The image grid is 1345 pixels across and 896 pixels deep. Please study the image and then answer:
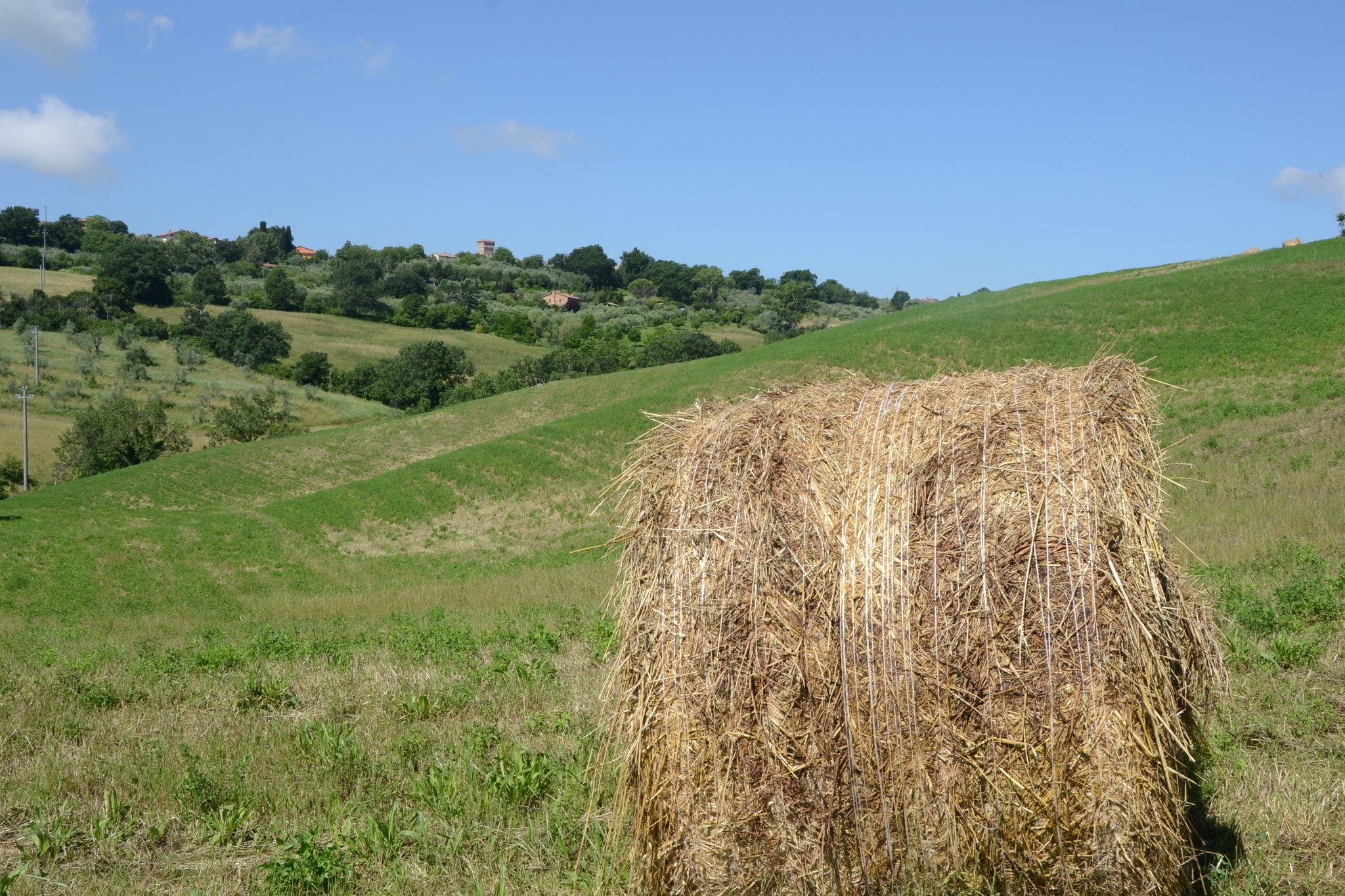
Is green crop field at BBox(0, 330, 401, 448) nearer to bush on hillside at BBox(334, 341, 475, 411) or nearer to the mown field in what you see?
the mown field

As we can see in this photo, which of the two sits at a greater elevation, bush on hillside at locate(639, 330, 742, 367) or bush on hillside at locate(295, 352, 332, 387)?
bush on hillside at locate(639, 330, 742, 367)

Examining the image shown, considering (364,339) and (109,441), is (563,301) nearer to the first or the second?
(364,339)

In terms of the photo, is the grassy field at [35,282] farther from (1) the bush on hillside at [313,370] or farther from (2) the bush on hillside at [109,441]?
(2) the bush on hillside at [109,441]

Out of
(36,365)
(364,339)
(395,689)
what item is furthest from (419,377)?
(395,689)

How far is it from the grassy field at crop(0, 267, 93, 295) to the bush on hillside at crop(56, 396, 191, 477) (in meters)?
60.7

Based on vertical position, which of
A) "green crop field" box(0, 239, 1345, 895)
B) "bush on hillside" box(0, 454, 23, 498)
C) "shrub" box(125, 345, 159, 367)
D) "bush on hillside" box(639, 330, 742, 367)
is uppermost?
"bush on hillside" box(639, 330, 742, 367)

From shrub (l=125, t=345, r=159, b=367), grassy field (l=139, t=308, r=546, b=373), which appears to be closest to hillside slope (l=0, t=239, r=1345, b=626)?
shrub (l=125, t=345, r=159, b=367)

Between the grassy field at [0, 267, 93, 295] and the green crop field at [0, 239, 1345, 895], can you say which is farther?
the grassy field at [0, 267, 93, 295]

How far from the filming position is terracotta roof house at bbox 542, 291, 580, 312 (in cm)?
14525

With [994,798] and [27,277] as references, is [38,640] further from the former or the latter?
[27,277]

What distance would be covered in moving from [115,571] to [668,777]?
2685 cm

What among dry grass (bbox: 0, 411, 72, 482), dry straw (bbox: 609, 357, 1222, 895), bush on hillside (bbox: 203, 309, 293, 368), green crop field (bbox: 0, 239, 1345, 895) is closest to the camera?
dry straw (bbox: 609, 357, 1222, 895)

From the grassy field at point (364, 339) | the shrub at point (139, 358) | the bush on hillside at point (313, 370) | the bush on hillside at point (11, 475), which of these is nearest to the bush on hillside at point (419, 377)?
the bush on hillside at point (313, 370)

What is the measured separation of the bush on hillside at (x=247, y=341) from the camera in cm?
9050
